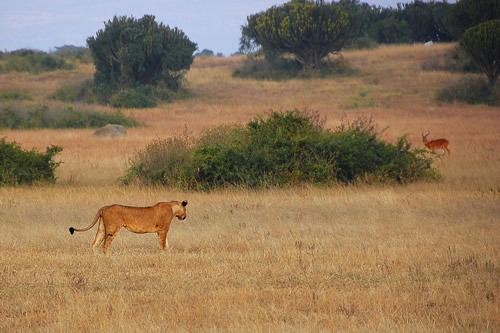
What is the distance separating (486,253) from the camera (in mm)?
10844

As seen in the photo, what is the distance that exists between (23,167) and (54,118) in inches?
762

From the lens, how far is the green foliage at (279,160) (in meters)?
18.9

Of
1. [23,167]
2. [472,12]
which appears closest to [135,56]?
[472,12]

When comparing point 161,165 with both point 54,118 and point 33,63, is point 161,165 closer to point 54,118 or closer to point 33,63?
point 54,118

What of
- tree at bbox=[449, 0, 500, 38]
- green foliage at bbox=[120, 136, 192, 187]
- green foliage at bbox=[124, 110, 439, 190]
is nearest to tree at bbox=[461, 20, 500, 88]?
tree at bbox=[449, 0, 500, 38]

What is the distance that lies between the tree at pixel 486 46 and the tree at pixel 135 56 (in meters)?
18.7

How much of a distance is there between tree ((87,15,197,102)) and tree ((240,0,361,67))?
30.0 feet

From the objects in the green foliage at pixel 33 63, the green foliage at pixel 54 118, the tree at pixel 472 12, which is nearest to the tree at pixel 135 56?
the green foliage at pixel 33 63

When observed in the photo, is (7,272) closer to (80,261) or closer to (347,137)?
(80,261)

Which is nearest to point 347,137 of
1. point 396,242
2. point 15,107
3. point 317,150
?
point 317,150

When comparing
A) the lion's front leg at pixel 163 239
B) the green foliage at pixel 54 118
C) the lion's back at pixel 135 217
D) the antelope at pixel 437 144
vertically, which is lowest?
the green foliage at pixel 54 118

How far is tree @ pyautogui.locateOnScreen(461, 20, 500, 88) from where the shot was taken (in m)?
49.9

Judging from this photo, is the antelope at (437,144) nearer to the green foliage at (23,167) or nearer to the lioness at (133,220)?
the green foliage at (23,167)

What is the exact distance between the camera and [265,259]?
35.1 feet
